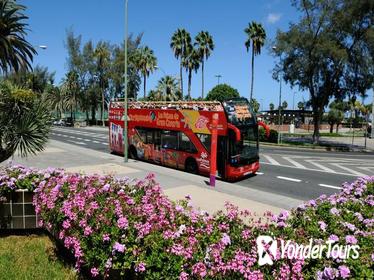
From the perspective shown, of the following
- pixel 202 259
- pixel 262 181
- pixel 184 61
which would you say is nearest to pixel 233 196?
pixel 262 181

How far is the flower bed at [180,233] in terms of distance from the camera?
134 inches

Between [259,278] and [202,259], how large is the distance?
2.08ft

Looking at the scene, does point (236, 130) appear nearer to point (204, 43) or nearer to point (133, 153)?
point (133, 153)

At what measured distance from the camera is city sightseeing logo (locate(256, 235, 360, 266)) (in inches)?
131

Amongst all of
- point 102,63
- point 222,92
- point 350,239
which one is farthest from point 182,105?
point 102,63

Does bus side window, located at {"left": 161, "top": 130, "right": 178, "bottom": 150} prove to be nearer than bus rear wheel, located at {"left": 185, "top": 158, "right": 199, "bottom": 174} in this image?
No

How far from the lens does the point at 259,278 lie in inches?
129

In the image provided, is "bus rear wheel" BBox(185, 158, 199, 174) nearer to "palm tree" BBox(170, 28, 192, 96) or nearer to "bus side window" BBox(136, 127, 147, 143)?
"bus side window" BBox(136, 127, 147, 143)

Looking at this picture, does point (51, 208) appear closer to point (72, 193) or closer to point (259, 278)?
point (72, 193)

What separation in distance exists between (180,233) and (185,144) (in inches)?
517

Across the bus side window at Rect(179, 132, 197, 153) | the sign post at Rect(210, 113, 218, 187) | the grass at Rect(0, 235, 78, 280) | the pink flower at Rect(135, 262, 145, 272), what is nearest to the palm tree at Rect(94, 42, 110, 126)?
the bus side window at Rect(179, 132, 197, 153)

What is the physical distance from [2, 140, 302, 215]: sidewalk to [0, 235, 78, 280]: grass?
7.36 feet

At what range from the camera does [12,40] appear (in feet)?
92.6
